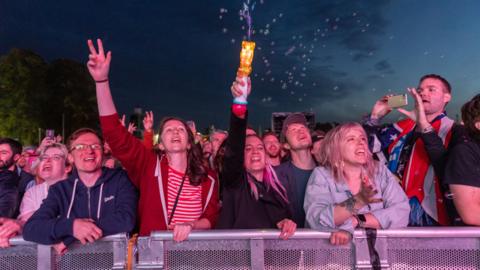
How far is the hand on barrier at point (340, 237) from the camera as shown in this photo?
232 cm

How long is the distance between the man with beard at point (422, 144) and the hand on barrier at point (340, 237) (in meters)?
1.22

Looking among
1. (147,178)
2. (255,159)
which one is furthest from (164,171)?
(255,159)

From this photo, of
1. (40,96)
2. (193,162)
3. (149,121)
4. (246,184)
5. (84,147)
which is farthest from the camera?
(40,96)

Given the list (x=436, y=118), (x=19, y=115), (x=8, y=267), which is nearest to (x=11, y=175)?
(x=8, y=267)

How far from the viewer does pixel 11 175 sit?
3.98 m

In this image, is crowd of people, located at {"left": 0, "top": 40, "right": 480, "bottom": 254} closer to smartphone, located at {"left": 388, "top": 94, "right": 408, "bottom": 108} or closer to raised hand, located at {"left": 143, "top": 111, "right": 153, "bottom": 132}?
smartphone, located at {"left": 388, "top": 94, "right": 408, "bottom": 108}

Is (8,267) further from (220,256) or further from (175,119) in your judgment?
(175,119)

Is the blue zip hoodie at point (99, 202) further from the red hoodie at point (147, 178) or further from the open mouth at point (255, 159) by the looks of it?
the open mouth at point (255, 159)

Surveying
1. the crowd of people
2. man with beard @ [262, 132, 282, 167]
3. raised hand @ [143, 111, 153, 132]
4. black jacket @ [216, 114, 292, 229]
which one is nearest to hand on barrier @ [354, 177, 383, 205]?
the crowd of people

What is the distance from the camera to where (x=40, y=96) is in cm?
3875

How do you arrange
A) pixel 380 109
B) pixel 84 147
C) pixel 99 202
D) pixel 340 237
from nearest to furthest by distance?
pixel 340 237, pixel 99 202, pixel 84 147, pixel 380 109

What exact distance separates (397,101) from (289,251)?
201cm

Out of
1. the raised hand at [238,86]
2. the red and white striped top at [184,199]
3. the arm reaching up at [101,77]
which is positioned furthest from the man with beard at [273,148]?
the arm reaching up at [101,77]

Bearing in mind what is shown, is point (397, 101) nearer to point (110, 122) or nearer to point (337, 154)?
point (337, 154)
